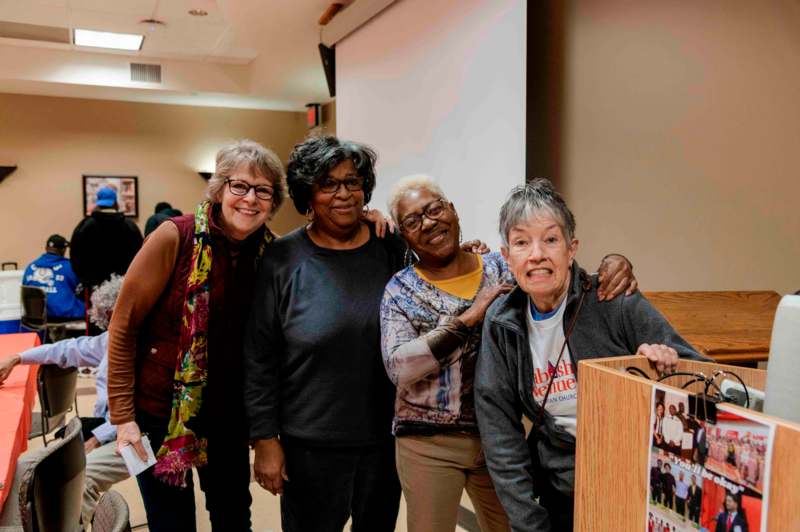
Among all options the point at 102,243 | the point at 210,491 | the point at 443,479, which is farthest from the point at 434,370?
the point at 102,243

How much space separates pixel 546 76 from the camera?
3113mm

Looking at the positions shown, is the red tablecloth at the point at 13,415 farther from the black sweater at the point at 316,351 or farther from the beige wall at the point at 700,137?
the beige wall at the point at 700,137

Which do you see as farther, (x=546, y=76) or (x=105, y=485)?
(x=546, y=76)

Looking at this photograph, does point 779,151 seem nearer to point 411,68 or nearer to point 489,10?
point 489,10

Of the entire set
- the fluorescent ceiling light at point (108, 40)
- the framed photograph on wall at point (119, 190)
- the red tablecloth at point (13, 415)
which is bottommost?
the red tablecloth at point (13, 415)

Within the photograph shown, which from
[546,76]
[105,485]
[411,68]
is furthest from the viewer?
[411,68]

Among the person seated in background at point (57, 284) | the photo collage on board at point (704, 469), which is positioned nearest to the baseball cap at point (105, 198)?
the person seated in background at point (57, 284)

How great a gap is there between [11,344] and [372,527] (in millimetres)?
2459

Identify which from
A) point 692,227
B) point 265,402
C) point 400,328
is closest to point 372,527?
point 265,402

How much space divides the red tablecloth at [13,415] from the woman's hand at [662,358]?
1432 mm

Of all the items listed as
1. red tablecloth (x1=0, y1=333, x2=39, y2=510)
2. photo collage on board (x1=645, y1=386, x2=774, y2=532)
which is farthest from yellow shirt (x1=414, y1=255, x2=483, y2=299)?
red tablecloth (x1=0, y1=333, x2=39, y2=510)

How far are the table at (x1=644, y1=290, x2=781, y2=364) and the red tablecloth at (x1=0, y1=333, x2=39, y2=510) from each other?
195 centimetres

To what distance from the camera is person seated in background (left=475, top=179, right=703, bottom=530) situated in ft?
4.29

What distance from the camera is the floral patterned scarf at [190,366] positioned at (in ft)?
5.84
